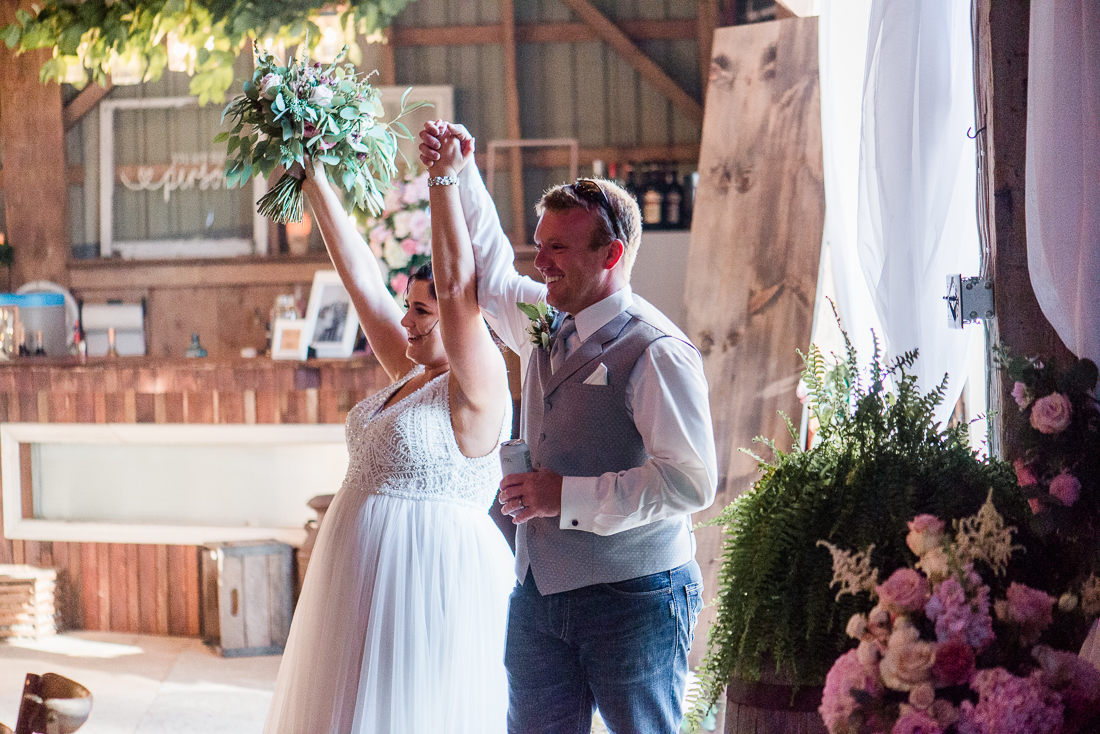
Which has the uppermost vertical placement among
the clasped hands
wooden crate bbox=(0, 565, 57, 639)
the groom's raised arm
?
the clasped hands

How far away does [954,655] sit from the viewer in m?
1.43

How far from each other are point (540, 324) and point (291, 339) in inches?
112

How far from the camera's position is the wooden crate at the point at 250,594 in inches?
172

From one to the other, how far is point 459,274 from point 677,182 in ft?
9.01

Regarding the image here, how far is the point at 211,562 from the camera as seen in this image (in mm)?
4480

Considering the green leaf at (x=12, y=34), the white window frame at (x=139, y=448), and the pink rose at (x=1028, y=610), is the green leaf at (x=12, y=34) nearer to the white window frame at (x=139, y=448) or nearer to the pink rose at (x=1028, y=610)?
the white window frame at (x=139, y=448)

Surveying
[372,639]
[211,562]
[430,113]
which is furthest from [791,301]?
[211,562]

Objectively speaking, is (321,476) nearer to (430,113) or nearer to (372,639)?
(430,113)

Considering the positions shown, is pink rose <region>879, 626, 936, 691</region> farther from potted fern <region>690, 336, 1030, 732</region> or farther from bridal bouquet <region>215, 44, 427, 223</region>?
bridal bouquet <region>215, 44, 427, 223</region>

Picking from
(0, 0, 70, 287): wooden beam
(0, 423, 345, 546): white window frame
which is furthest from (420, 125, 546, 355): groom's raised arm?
(0, 0, 70, 287): wooden beam

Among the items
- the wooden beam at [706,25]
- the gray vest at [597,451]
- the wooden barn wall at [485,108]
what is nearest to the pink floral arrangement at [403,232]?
the wooden barn wall at [485,108]

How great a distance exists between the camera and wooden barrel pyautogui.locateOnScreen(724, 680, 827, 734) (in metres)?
1.59

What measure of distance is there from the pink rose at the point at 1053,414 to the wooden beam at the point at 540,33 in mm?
3473

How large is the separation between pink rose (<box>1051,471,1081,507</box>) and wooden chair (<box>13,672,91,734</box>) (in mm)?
1737
